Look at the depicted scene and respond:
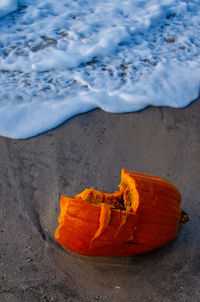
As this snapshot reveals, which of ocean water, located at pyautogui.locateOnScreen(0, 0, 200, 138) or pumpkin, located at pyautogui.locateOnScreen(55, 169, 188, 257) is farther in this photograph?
ocean water, located at pyautogui.locateOnScreen(0, 0, 200, 138)

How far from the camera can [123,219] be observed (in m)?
1.57

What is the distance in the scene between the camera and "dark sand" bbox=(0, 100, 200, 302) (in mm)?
1694

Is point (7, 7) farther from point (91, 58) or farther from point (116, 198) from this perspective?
point (116, 198)

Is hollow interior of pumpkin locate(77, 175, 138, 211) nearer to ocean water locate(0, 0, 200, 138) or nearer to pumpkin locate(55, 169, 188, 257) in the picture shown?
pumpkin locate(55, 169, 188, 257)

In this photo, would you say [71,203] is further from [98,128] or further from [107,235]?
[98,128]

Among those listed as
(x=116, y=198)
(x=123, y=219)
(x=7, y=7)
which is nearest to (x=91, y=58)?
(x=7, y=7)

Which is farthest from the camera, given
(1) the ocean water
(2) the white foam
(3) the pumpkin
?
(2) the white foam

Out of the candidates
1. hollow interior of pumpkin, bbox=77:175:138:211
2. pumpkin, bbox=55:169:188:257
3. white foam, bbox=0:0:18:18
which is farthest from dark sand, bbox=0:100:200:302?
white foam, bbox=0:0:18:18

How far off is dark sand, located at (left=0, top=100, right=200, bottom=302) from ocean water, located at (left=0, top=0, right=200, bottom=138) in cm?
21

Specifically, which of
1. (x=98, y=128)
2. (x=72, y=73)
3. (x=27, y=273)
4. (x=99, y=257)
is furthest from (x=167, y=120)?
(x=27, y=273)

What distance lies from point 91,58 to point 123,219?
8.60 ft

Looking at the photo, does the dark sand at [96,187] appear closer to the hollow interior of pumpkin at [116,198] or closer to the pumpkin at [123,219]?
the pumpkin at [123,219]

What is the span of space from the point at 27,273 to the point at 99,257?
1.41 feet

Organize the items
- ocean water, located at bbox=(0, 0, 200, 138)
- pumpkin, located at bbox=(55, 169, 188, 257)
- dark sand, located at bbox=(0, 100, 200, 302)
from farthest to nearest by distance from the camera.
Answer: ocean water, located at bbox=(0, 0, 200, 138) → dark sand, located at bbox=(0, 100, 200, 302) → pumpkin, located at bbox=(55, 169, 188, 257)
